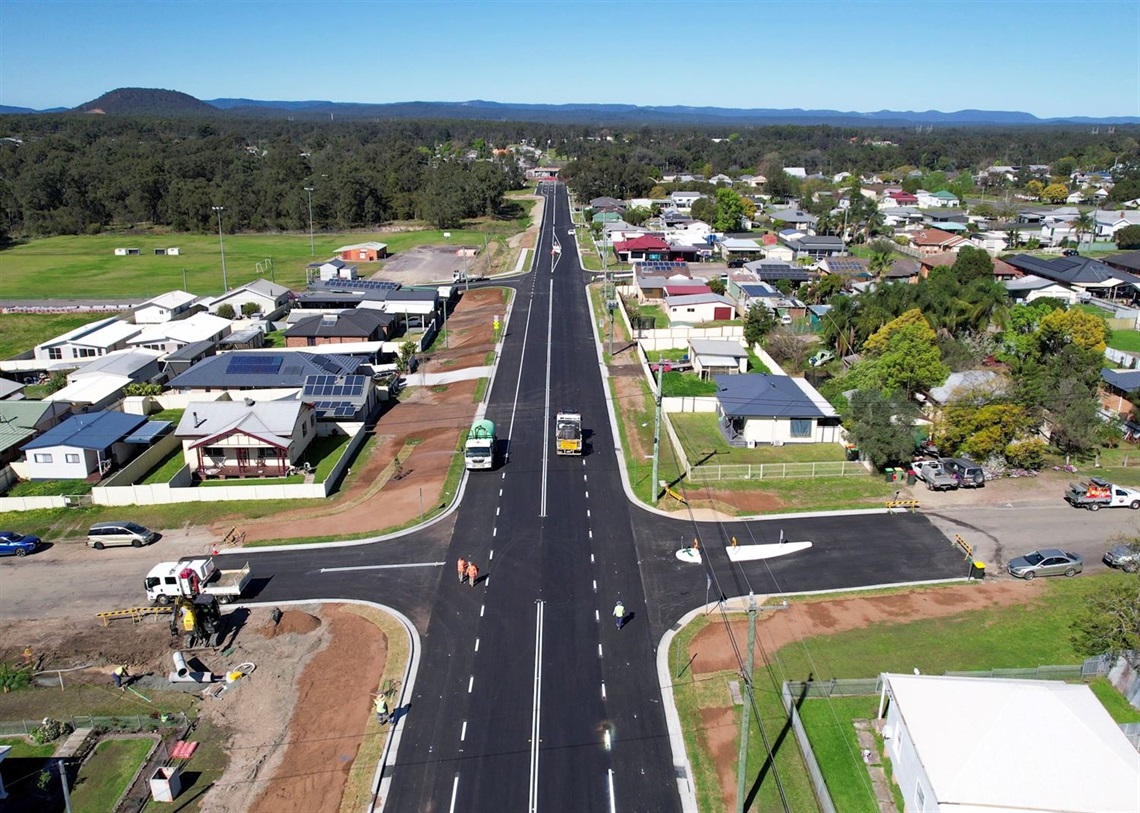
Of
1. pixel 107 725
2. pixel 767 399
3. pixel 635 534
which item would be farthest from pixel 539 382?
pixel 107 725

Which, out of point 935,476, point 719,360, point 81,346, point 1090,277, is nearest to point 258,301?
point 81,346

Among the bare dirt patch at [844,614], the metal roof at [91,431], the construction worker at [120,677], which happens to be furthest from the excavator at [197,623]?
the metal roof at [91,431]

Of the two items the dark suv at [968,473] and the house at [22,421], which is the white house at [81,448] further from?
the dark suv at [968,473]

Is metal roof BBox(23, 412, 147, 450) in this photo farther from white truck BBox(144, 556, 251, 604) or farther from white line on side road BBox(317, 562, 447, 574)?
white line on side road BBox(317, 562, 447, 574)

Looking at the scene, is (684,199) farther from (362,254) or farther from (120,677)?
(120,677)

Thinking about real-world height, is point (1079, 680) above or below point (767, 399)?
below

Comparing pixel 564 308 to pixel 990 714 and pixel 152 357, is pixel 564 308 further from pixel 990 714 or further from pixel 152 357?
pixel 990 714
